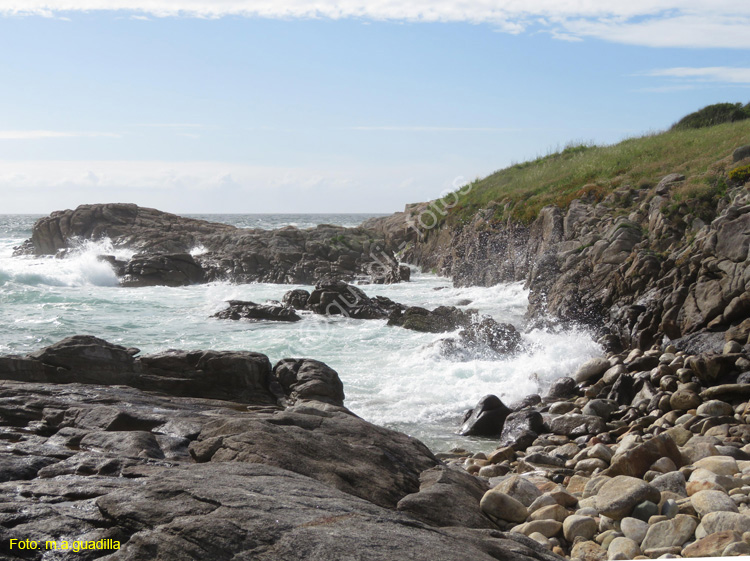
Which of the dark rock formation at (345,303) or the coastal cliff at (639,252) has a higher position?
the coastal cliff at (639,252)

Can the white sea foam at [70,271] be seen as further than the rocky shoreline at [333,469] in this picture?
Yes

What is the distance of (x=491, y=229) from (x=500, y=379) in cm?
1446

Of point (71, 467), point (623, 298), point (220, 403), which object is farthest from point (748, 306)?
point (71, 467)

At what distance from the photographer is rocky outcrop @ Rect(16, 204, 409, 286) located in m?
32.0

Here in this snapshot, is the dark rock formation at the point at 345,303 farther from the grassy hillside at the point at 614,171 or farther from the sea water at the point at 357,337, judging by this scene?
the grassy hillside at the point at 614,171

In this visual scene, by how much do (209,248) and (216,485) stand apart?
3422 centimetres

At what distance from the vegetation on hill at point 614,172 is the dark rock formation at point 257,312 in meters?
9.55

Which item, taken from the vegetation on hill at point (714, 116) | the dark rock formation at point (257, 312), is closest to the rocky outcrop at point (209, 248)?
the dark rock formation at point (257, 312)

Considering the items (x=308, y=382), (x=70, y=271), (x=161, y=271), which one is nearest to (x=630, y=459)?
(x=308, y=382)

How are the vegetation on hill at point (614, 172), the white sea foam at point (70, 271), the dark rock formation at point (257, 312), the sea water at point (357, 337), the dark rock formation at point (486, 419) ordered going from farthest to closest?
the white sea foam at point (70, 271)
the dark rock formation at point (257, 312)
the vegetation on hill at point (614, 172)
the sea water at point (357, 337)
the dark rock formation at point (486, 419)

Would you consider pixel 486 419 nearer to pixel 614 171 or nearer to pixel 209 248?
pixel 614 171

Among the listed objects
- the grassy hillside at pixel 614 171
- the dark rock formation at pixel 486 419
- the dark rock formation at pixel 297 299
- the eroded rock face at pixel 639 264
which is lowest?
the dark rock formation at pixel 486 419

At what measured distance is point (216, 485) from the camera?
13.2ft

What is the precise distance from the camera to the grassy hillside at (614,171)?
1666 centimetres
